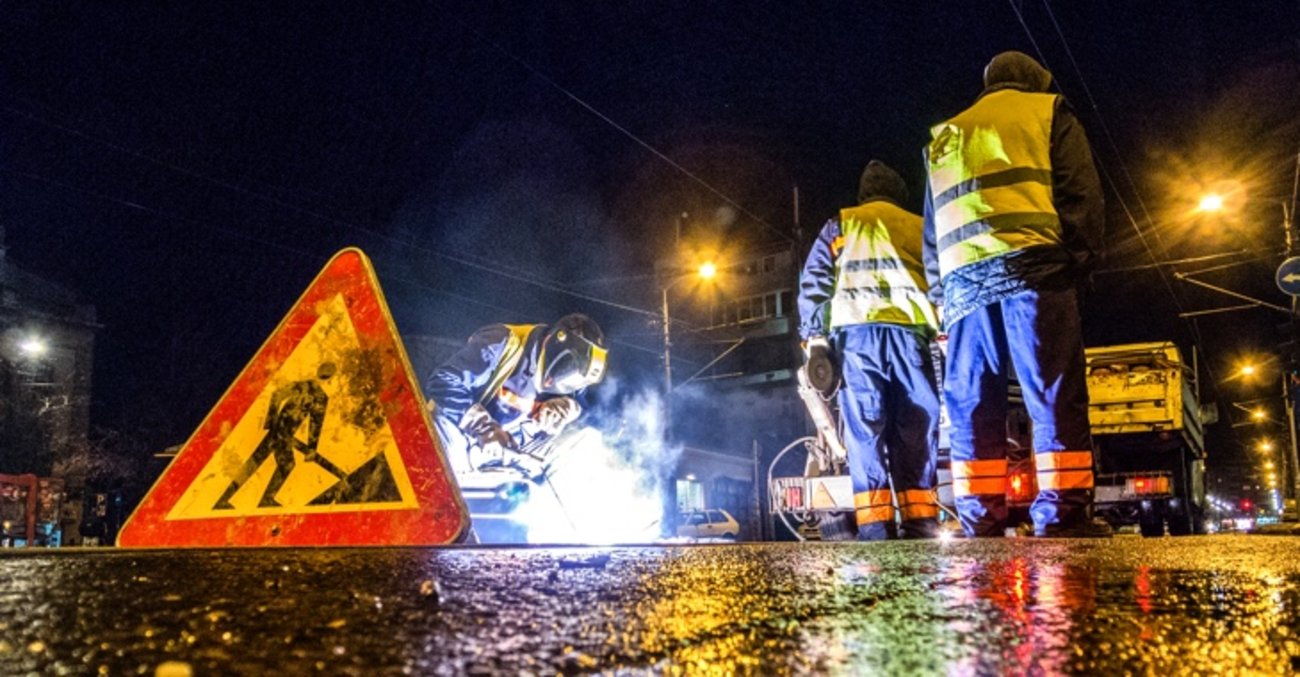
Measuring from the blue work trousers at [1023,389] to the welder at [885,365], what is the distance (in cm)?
84

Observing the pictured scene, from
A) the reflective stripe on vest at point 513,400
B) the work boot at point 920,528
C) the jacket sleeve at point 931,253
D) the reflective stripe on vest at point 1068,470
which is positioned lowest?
the work boot at point 920,528

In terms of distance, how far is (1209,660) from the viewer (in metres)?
0.89

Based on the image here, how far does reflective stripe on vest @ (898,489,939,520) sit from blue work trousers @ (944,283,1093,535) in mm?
742

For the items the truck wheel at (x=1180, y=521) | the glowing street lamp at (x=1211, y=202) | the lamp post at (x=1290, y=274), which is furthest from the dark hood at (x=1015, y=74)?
the glowing street lamp at (x=1211, y=202)

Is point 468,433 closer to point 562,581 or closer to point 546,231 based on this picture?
point 562,581

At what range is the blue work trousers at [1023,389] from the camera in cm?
375

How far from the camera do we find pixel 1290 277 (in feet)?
49.6

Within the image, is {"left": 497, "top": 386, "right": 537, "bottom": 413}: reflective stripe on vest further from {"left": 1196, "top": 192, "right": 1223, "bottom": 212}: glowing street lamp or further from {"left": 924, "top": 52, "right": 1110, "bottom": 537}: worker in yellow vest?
{"left": 1196, "top": 192, "right": 1223, "bottom": 212}: glowing street lamp

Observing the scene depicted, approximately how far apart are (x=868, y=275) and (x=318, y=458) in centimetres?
347

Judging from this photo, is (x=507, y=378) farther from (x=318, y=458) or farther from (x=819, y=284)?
(x=318, y=458)

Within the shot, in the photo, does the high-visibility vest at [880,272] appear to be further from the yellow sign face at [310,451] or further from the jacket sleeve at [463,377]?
the jacket sleeve at [463,377]

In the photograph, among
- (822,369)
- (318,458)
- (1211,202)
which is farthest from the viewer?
(1211,202)

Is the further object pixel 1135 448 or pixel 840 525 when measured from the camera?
pixel 1135 448

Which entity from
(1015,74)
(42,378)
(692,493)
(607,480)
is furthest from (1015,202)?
(42,378)
